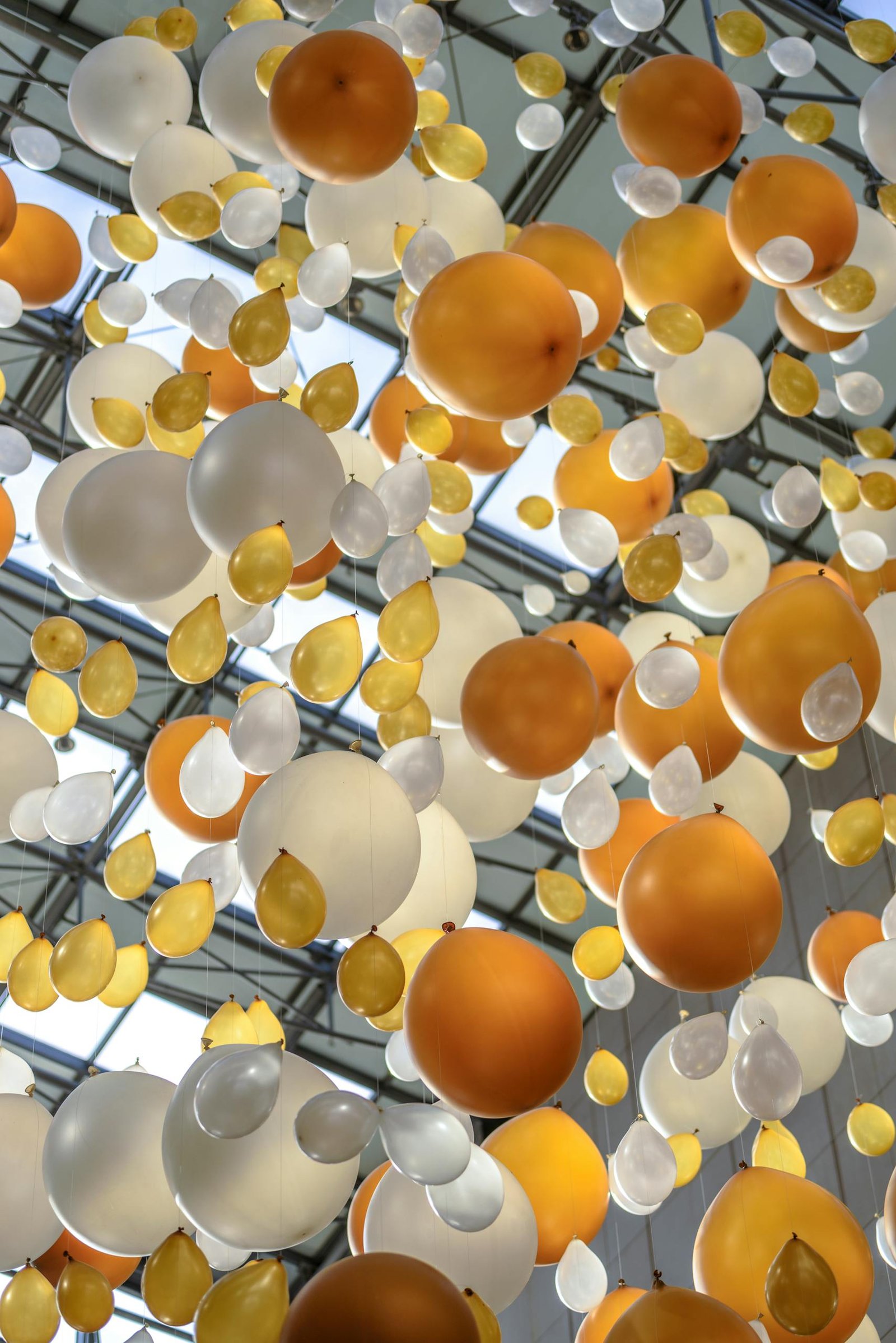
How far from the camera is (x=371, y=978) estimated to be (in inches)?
90.0

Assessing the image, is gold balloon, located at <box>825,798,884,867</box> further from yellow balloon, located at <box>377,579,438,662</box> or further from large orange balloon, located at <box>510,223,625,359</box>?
large orange balloon, located at <box>510,223,625,359</box>

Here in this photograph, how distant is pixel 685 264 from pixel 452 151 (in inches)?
21.8

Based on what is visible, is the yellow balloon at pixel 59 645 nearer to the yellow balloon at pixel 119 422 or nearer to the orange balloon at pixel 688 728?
the yellow balloon at pixel 119 422

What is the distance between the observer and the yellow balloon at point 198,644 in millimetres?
2582

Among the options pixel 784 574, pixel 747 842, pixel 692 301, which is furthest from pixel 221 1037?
pixel 692 301

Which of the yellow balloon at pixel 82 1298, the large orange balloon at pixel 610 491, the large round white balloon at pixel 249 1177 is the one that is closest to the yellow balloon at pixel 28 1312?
the yellow balloon at pixel 82 1298

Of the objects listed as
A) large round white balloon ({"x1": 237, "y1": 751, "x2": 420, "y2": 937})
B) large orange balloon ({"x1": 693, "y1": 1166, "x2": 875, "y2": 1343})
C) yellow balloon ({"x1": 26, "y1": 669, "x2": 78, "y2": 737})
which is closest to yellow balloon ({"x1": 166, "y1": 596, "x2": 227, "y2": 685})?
large round white balloon ({"x1": 237, "y1": 751, "x2": 420, "y2": 937})

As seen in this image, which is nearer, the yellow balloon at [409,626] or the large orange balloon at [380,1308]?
the large orange balloon at [380,1308]

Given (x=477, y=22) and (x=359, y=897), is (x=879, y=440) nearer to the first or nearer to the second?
(x=359, y=897)

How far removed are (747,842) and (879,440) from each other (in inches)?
59.0

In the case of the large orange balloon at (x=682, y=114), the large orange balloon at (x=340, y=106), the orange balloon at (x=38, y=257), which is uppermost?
the large orange balloon at (x=682, y=114)

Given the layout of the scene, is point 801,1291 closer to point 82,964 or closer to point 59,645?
point 82,964

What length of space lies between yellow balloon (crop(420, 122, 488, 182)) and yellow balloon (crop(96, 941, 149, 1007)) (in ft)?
5.68

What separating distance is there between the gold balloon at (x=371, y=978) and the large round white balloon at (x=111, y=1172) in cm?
45
